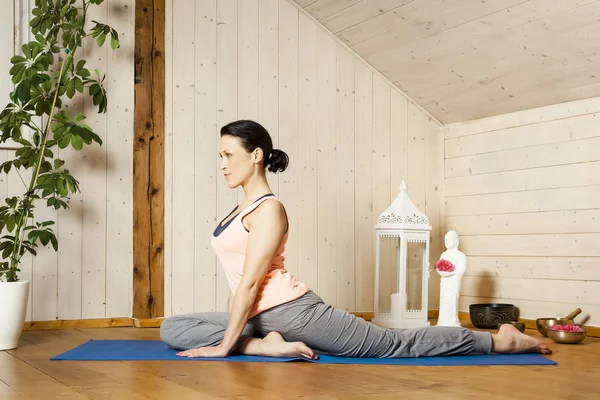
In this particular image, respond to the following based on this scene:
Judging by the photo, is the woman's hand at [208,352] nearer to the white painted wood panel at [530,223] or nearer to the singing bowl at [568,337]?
the singing bowl at [568,337]

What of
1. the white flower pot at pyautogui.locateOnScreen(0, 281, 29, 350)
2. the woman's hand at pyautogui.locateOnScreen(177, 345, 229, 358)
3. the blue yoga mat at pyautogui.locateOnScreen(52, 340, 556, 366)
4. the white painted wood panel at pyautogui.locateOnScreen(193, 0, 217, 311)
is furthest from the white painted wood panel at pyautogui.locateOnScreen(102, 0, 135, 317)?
the woman's hand at pyautogui.locateOnScreen(177, 345, 229, 358)

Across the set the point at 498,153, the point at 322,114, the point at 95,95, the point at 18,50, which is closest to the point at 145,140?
the point at 95,95

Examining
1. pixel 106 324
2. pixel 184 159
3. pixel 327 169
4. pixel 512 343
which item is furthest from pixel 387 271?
pixel 106 324

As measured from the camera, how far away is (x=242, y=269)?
2.69 meters

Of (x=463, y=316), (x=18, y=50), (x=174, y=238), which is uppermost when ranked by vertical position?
(x=18, y=50)

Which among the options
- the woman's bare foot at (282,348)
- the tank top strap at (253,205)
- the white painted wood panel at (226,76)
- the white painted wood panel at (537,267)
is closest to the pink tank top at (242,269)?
the tank top strap at (253,205)

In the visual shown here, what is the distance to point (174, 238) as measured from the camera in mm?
3959

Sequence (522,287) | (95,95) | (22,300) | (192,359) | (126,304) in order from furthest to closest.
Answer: (522,287), (126,304), (95,95), (22,300), (192,359)

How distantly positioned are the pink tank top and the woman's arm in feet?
0.20

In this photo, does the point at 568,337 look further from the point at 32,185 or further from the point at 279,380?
the point at 32,185

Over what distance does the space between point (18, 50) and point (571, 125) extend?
110 inches

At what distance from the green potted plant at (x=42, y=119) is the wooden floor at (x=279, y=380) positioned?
72 centimetres

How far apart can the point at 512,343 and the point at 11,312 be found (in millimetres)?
1927

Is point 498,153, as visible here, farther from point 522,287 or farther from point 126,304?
point 126,304
